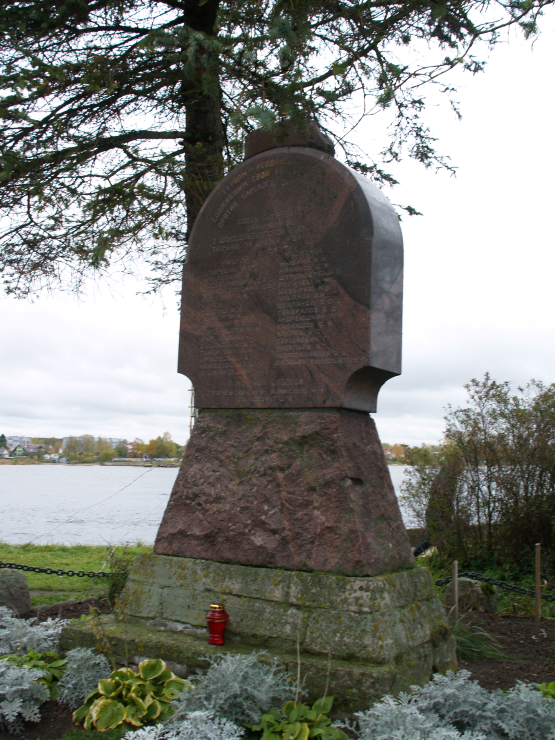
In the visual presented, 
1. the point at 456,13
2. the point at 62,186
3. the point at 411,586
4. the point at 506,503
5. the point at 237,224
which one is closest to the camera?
the point at 411,586

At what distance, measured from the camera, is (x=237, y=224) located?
14.9 ft

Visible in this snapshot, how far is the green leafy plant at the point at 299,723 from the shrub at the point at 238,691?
0.07 m

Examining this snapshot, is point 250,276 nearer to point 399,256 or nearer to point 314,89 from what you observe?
point 399,256

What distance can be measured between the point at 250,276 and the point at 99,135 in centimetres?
453

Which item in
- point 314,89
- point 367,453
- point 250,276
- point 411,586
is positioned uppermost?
point 314,89

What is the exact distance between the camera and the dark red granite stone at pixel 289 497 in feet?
12.3

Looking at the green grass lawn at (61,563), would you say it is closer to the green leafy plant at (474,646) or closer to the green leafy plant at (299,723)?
the green leafy plant at (474,646)

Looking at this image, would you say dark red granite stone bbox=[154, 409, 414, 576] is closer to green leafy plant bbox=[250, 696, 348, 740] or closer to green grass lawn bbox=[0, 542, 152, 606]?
green leafy plant bbox=[250, 696, 348, 740]

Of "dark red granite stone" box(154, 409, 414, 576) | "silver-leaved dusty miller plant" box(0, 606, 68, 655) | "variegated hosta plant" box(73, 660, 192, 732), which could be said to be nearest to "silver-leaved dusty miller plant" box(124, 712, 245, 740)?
"variegated hosta plant" box(73, 660, 192, 732)

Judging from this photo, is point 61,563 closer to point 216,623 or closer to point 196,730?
point 216,623

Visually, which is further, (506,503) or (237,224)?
(506,503)

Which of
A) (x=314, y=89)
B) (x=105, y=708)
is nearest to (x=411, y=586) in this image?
(x=105, y=708)

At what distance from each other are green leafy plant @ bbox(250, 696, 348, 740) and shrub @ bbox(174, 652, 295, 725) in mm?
73

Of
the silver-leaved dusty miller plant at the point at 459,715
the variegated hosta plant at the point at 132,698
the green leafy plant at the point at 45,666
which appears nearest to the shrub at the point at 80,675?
the green leafy plant at the point at 45,666
